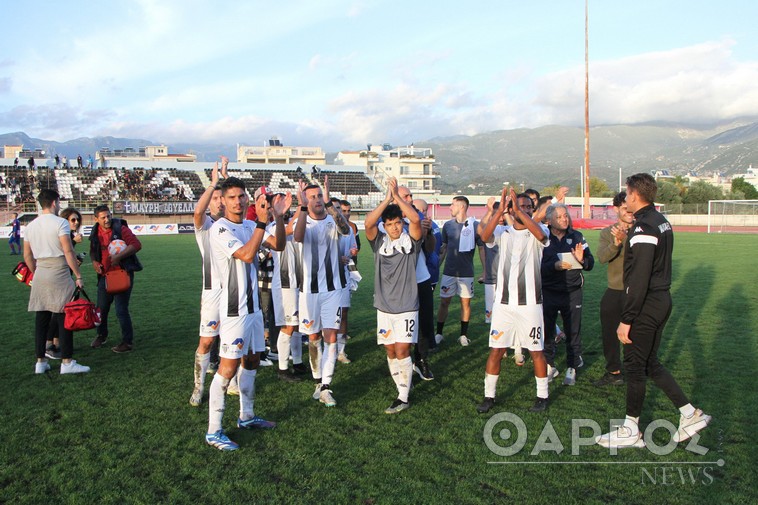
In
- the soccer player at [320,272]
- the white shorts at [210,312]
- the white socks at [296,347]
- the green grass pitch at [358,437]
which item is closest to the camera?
the green grass pitch at [358,437]

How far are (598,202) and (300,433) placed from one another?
74.7m

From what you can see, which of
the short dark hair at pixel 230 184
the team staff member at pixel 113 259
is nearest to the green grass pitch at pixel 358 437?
the team staff member at pixel 113 259

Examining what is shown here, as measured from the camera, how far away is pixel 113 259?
7.91 m

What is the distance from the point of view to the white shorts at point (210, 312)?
530 cm

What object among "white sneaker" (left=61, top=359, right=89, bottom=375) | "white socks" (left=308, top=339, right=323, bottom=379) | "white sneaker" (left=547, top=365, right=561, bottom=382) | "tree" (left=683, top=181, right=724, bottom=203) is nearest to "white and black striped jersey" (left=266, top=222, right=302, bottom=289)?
"white socks" (left=308, top=339, right=323, bottom=379)

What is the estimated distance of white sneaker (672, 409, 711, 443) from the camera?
472 cm

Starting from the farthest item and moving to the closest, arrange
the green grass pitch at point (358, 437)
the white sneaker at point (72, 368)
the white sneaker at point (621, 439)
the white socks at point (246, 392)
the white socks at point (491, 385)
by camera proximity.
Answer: the white sneaker at point (72, 368)
the white socks at point (491, 385)
the white socks at point (246, 392)
the white sneaker at point (621, 439)
the green grass pitch at point (358, 437)

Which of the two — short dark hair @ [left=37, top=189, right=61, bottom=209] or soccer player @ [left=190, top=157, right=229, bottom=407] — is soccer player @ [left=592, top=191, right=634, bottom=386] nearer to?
soccer player @ [left=190, top=157, right=229, bottom=407]

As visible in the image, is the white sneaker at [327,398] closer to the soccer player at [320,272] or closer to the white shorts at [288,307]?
the soccer player at [320,272]

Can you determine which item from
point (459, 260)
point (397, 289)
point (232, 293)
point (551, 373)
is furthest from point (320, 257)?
point (459, 260)

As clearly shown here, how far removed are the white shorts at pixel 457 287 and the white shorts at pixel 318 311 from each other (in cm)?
297

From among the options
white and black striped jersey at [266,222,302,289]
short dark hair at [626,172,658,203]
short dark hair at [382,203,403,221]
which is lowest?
white and black striped jersey at [266,222,302,289]

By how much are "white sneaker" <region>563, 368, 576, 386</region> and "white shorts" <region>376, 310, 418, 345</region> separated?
212cm

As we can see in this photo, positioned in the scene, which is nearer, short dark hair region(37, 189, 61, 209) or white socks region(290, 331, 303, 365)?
short dark hair region(37, 189, 61, 209)
